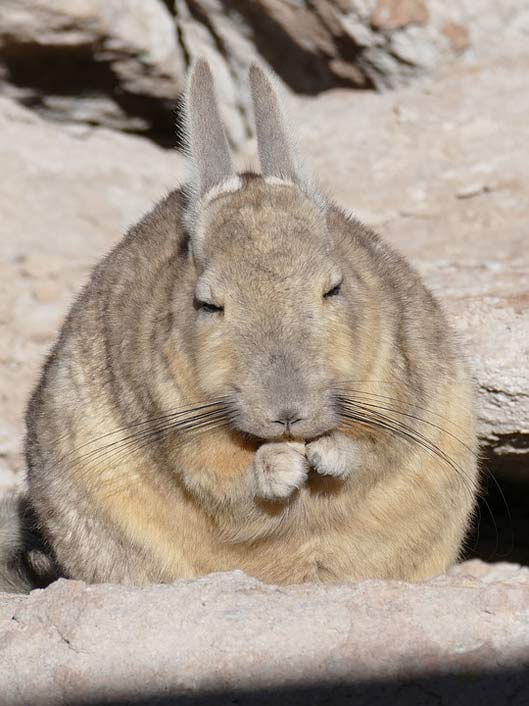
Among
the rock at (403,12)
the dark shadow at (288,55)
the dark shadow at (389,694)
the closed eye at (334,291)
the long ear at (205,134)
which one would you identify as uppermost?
the long ear at (205,134)

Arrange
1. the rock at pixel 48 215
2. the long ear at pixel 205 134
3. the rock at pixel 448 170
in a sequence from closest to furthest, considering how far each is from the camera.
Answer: the long ear at pixel 205 134
the rock at pixel 448 170
the rock at pixel 48 215

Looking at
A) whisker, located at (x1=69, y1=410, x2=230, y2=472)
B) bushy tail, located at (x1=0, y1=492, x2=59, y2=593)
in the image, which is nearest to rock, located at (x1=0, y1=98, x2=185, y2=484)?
bushy tail, located at (x1=0, y1=492, x2=59, y2=593)

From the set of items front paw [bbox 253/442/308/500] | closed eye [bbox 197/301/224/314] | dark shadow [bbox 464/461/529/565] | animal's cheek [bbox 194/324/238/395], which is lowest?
dark shadow [bbox 464/461/529/565]

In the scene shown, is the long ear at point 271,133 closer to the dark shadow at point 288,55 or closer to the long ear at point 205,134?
the long ear at point 205,134

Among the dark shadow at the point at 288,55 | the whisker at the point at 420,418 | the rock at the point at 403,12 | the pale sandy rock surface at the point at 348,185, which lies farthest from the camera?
the dark shadow at the point at 288,55

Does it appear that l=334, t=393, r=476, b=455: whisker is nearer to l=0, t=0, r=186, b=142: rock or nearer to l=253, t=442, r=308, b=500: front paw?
l=253, t=442, r=308, b=500: front paw

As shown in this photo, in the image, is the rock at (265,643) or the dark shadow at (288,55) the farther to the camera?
the dark shadow at (288,55)

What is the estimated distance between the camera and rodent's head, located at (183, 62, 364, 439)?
3947 mm

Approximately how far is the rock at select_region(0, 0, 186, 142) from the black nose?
17.7 feet

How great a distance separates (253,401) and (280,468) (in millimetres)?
334

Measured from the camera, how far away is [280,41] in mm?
8891

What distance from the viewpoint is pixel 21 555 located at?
546 cm

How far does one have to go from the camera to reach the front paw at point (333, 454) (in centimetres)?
418

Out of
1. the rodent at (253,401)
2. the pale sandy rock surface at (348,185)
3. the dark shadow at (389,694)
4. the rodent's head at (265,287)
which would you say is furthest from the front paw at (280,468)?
the pale sandy rock surface at (348,185)
